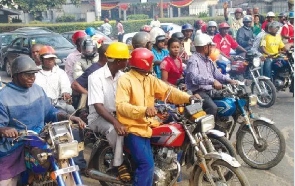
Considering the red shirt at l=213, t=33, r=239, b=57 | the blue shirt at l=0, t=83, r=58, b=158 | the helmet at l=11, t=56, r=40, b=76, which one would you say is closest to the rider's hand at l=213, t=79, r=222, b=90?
the blue shirt at l=0, t=83, r=58, b=158

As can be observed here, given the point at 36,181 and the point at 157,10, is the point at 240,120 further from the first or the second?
the point at 157,10

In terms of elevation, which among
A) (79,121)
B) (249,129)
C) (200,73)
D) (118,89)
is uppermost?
(118,89)

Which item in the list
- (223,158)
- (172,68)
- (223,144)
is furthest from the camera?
(172,68)

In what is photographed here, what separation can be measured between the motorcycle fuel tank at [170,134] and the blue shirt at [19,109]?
1.14 metres

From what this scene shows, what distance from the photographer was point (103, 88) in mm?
4637

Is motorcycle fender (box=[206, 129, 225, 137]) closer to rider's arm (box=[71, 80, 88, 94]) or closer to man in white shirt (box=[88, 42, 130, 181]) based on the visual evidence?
man in white shirt (box=[88, 42, 130, 181])

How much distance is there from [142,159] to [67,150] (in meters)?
0.96

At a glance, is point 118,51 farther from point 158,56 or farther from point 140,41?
point 158,56

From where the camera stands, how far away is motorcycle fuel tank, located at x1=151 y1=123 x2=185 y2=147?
14.3ft

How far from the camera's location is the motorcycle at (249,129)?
5582 mm

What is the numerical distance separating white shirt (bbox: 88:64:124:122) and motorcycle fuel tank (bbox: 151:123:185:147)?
582mm

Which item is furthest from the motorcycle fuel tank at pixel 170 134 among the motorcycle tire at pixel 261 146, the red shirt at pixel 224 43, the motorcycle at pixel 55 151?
the red shirt at pixel 224 43

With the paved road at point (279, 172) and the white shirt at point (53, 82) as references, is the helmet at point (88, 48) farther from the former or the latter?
the paved road at point (279, 172)

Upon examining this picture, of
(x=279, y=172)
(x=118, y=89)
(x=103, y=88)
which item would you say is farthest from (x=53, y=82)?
(x=279, y=172)
